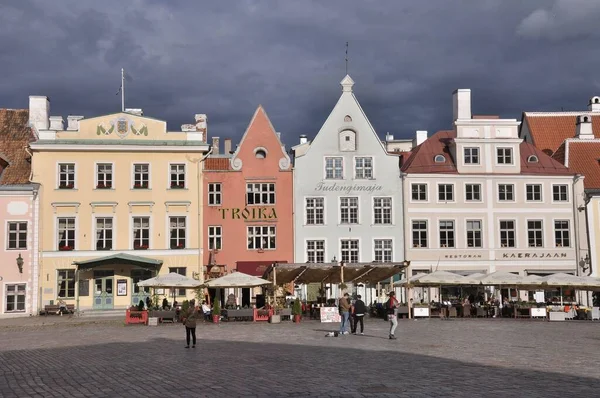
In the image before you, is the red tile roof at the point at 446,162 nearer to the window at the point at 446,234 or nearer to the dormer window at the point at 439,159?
the dormer window at the point at 439,159

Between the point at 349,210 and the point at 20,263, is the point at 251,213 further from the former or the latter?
the point at 20,263

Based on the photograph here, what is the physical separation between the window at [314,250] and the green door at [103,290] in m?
12.1

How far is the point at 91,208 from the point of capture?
1944 inches

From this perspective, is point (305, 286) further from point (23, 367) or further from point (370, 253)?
point (23, 367)

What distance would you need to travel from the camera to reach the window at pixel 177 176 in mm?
50250

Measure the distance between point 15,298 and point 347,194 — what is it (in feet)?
68.7

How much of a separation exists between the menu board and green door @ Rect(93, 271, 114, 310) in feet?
54.4

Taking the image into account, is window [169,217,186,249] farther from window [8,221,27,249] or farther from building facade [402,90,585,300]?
building facade [402,90,585,300]

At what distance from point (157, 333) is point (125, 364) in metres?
12.2

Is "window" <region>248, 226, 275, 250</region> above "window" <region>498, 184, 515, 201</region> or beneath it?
beneath

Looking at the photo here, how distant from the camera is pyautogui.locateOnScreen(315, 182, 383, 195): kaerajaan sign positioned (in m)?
Answer: 51.1

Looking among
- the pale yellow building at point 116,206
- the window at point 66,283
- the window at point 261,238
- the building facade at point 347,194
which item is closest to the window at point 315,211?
the building facade at point 347,194

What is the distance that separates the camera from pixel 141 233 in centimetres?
4966

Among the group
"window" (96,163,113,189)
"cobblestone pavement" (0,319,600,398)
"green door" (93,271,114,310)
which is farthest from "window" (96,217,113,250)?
"cobblestone pavement" (0,319,600,398)
